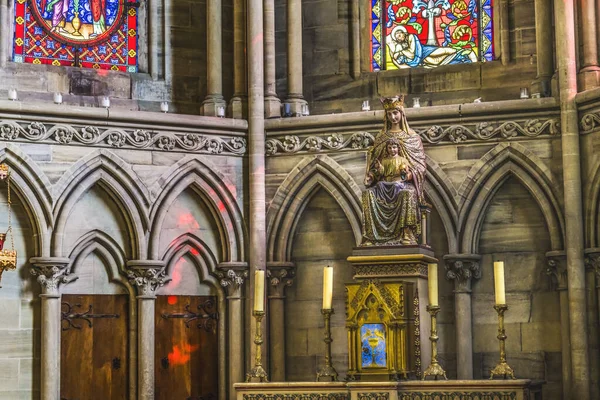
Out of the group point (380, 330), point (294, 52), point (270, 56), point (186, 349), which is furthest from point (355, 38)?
point (380, 330)

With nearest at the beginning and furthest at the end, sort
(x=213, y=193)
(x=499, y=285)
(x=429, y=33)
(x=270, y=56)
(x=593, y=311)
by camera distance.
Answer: (x=499, y=285) < (x=593, y=311) < (x=213, y=193) < (x=270, y=56) < (x=429, y=33)

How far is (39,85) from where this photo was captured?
14.3 metres

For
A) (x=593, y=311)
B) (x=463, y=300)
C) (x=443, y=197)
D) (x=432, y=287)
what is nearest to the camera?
(x=432, y=287)

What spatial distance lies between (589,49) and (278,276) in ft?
13.9

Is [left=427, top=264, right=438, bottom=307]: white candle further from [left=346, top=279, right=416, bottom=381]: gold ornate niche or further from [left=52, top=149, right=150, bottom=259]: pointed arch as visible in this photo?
[left=52, top=149, right=150, bottom=259]: pointed arch

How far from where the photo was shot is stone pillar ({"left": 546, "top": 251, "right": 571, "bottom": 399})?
13219mm

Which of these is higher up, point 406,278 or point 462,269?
point 462,269

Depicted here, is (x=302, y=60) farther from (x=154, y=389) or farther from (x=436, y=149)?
(x=154, y=389)

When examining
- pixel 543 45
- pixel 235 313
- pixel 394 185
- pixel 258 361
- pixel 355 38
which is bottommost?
pixel 258 361

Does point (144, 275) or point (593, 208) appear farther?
point (144, 275)

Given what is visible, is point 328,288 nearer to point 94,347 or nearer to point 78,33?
point 94,347

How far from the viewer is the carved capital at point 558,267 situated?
13.4 m

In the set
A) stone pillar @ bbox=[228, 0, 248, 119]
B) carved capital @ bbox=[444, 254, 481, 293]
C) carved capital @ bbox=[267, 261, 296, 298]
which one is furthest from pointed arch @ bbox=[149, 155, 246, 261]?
carved capital @ bbox=[444, 254, 481, 293]

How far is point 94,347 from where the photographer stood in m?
13.8
